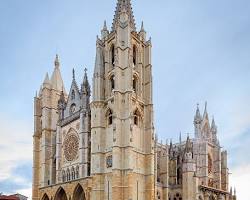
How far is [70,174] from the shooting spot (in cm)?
5153

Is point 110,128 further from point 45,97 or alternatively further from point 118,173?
point 45,97

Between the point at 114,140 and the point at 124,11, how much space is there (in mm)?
15900

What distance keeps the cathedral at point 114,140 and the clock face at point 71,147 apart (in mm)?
124

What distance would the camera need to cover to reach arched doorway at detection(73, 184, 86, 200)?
49125 millimetres

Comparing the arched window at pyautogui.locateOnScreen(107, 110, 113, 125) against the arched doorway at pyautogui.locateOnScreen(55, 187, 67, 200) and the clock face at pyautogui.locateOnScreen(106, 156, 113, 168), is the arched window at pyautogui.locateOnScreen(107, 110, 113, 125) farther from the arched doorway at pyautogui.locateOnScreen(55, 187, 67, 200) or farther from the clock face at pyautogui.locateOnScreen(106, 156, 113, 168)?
the arched doorway at pyautogui.locateOnScreen(55, 187, 67, 200)

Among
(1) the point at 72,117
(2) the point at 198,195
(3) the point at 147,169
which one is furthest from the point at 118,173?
(2) the point at 198,195

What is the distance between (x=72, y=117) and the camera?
5334 centimetres

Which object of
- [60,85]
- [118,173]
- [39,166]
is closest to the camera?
[118,173]

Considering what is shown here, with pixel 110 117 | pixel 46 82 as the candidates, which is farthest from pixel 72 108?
pixel 110 117

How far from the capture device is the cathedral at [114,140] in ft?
150

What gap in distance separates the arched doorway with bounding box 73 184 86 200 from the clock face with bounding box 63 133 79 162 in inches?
161

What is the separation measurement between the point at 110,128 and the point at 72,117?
8.01 meters

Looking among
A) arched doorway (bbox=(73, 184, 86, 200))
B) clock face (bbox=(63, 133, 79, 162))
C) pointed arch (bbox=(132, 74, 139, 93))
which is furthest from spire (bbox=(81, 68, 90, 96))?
arched doorway (bbox=(73, 184, 86, 200))

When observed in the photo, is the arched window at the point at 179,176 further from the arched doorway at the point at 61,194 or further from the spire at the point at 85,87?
the spire at the point at 85,87
